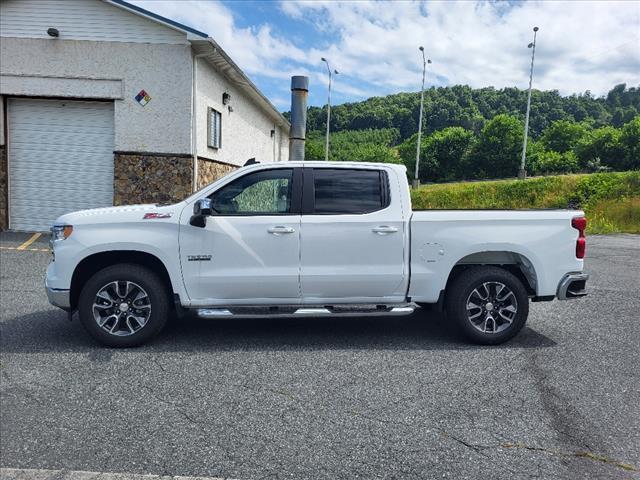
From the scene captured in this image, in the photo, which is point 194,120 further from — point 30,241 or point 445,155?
point 445,155

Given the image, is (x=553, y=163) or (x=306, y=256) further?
(x=553, y=163)

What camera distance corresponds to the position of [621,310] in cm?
695

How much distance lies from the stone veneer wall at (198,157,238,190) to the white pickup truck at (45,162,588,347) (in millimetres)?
7480

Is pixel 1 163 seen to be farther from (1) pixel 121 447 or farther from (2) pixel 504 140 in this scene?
(2) pixel 504 140

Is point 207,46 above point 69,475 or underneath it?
above

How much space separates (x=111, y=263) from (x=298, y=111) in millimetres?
8135

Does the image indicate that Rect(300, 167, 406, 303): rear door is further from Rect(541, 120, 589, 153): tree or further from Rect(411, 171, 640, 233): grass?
Rect(541, 120, 589, 153): tree

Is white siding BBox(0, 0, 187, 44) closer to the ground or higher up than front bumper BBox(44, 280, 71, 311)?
higher up

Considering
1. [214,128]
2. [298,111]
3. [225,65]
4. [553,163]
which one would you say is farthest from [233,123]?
[553,163]

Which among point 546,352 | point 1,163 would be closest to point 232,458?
point 546,352

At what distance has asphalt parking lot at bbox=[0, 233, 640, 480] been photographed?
3.09 meters

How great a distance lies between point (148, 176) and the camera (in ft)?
40.9

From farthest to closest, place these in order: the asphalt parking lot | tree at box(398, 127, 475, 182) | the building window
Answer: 1. tree at box(398, 127, 475, 182)
2. the building window
3. the asphalt parking lot

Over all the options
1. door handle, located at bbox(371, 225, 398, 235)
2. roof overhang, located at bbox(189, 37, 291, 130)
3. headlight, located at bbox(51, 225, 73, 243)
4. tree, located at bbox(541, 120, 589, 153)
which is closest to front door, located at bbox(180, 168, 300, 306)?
door handle, located at bbox(371, 225, 398, 235)
